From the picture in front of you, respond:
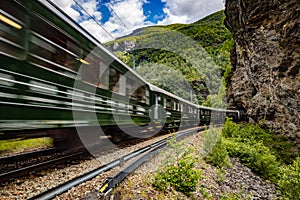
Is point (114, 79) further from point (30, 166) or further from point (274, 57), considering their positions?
point (274, 57)

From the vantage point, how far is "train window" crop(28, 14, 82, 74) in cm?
385

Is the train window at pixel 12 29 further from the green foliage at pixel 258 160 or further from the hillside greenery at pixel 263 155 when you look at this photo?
the green foliage at pixel 258 160

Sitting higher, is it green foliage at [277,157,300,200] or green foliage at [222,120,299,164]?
green foliage at [222,120,299,164]

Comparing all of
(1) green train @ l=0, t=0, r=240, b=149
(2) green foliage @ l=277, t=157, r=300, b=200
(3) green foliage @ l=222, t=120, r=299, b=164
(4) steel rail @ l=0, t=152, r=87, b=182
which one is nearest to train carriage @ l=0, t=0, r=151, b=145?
(1) green train @ l=0, t=0, r=240, b=149

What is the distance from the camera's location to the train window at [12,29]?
3293 millimetres

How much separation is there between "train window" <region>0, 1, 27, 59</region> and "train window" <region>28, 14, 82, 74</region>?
7.2 inches

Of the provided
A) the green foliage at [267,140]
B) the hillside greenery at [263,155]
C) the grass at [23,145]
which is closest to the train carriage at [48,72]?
the grass at [23,145]

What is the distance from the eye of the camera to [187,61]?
217 feet

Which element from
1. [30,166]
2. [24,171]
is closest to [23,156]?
[30,166]

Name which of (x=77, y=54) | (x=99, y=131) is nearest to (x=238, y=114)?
(x=99, y=131)

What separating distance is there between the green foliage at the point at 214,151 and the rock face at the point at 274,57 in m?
5.35

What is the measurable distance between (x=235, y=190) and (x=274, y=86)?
26.7 feet

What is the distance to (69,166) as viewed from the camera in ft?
15.2

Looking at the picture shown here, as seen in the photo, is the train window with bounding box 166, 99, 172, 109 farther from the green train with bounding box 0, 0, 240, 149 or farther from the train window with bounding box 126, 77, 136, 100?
the green train with bounding box 0, 0, 240, 149
